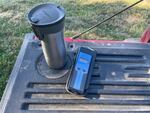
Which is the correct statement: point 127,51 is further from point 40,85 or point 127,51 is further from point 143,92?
point 40,85

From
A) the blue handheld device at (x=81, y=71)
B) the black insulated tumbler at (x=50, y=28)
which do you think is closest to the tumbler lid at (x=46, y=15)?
the black insulated tumbler at (x=50, y=28)

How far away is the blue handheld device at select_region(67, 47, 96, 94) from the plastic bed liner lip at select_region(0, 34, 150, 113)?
25 mm

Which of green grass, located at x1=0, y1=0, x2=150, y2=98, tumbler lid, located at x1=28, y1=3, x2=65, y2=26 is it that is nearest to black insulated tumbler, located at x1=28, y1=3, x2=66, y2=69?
tumbler lid, located at x1=28, y1=3, x2=65, y2=26

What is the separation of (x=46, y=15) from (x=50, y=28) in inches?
2.1

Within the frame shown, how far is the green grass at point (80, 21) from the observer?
2139 millimetres

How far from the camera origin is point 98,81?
4.17 feet

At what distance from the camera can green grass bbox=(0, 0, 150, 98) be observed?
214 cm

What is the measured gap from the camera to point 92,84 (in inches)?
49.8

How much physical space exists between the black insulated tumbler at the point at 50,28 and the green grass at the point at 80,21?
0.73m

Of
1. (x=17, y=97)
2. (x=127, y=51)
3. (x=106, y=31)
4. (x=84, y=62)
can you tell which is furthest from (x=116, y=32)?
(x=17, y=97)

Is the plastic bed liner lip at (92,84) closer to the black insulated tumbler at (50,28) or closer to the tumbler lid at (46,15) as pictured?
the black insulated tumbler at (50,28)

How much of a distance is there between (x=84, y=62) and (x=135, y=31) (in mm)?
1002

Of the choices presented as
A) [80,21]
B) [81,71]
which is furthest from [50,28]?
[80,21]

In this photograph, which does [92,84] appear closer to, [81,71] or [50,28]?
[81,71]
